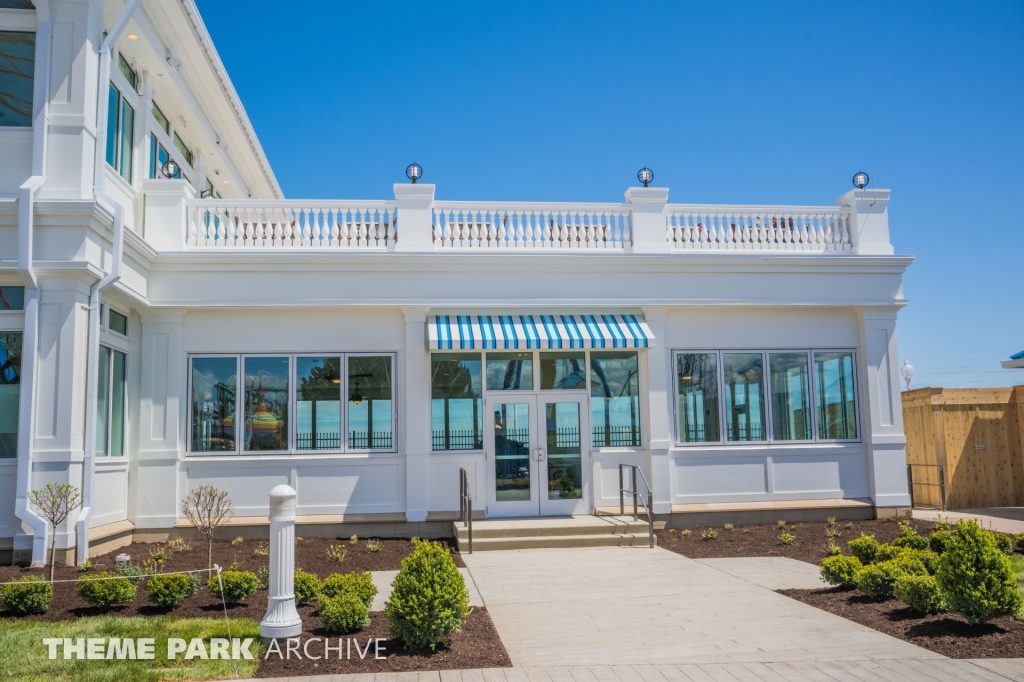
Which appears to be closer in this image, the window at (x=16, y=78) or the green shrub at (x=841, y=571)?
the green shrub at (x=841, y=571)

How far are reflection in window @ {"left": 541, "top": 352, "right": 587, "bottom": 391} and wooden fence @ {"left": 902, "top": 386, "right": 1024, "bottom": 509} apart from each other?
7523 millimetres

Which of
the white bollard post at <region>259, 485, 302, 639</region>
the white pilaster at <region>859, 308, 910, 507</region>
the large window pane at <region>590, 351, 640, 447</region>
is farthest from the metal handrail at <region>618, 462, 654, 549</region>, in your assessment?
the white bollard post at <region>259, 485, 302, 639</region>

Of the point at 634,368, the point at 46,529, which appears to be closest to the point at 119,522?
the point at 46,529

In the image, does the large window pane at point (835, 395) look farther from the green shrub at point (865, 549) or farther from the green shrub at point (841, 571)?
the green shrub at point (841, 571)

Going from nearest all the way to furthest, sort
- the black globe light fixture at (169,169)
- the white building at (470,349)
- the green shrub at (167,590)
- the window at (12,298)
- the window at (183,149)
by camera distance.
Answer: the green shrub at (167,590) → the window at (12,298) → the white building at (470,349) → the black globe light fixture at (169,169) → the window at (183,149)

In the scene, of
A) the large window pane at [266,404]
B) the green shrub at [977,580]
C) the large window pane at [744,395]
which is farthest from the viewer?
the large window pane at [744,395]

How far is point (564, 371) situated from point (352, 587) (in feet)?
25.9

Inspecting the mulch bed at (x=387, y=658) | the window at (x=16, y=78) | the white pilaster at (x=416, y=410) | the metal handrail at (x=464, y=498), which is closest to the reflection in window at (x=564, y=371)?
the white pilaster at (x=416, y=410)

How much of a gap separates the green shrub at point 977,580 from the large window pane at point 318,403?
9.75 metres

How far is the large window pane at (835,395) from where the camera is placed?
1579cm

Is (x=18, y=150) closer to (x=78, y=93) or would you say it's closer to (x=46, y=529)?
(x=78, y=93)

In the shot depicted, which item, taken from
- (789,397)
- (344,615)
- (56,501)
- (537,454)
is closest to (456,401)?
(537,454)

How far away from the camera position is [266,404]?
48.0 ft

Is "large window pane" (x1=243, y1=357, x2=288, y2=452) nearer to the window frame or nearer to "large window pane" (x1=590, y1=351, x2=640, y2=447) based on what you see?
"large window pane" (x1=590, y1=351, x2=640, y2=447)
